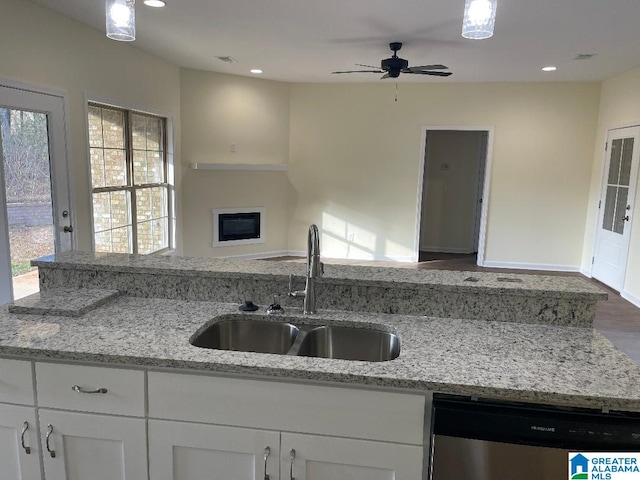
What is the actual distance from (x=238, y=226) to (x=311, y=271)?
16.5 feet

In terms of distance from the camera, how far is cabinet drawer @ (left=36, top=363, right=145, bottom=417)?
55.4 inches

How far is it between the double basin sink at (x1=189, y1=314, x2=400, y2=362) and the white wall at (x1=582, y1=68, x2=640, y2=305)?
4549 mm

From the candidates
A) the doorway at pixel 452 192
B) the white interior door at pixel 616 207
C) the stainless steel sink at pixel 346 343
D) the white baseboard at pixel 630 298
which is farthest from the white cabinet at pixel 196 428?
the doorway at pixel 452 192

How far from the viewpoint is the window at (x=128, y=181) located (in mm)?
4477

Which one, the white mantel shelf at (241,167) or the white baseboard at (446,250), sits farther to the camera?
the white baseboard at (446,250)

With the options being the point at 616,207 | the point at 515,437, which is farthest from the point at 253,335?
the point at 616,207

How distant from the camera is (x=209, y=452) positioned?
1.40 metres

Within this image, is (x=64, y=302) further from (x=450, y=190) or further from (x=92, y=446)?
(x=450, y=190)

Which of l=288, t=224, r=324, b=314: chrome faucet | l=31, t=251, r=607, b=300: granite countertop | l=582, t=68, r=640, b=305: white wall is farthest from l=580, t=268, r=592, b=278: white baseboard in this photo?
l=288, t=224, r=324, b=314: chrome faucet

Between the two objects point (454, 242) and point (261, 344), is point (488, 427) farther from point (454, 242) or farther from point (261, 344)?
point (454, 242)

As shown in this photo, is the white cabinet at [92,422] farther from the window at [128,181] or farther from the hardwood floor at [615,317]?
the hardwood floor at [615,317]

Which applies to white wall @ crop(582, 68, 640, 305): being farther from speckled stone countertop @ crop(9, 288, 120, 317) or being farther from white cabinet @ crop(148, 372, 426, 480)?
speckled stone countertop @ crop(9, 288, 120, 317)

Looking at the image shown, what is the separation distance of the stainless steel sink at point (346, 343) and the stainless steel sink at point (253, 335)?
77mm

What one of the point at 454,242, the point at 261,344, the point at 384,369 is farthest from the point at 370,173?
the point at 384,369
